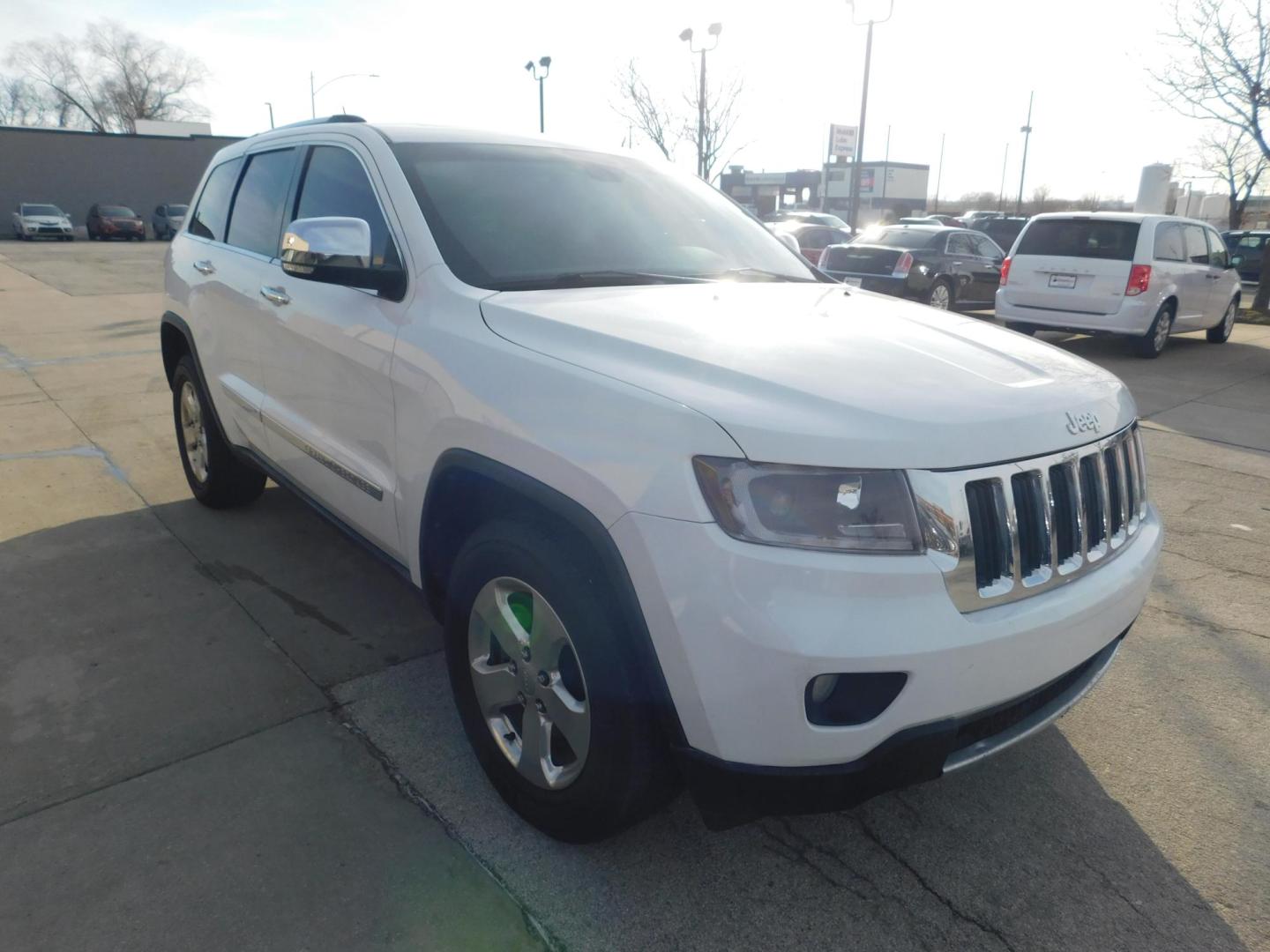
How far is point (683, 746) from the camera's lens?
1.93 m

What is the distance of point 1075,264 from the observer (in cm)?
1085

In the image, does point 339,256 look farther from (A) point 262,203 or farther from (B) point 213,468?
(B) point 213,468

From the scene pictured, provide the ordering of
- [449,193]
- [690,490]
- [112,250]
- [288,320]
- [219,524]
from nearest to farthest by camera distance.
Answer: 1. [690,490]
2. [449,193]
3. [288,320]
4. [219,524]
5. [112,250]

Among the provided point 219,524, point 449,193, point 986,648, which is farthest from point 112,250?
point 986,648

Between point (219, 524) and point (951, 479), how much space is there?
155 inches

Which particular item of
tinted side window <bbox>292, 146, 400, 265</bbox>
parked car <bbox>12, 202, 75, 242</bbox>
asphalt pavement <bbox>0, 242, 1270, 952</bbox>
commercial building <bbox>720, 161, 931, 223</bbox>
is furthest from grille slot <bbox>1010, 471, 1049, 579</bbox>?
commercial building <bbox>720, 161, 931, 223</bbox>

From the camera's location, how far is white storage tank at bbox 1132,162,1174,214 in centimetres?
2745

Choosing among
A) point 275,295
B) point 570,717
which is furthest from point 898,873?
point 275,295

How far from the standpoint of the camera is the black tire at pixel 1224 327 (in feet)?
42.1

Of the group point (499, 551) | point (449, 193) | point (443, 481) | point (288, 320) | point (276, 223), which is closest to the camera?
point (499, 551)

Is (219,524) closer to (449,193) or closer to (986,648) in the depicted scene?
(449,193)

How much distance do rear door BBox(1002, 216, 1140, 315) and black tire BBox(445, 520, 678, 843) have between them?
1039 centimetres

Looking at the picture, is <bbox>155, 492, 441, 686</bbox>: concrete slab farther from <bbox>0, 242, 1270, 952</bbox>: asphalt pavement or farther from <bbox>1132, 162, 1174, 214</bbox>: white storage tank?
<bbox>1132, 162, 1174, 214</bbox>: white storage tank

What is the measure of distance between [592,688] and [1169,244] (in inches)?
455
